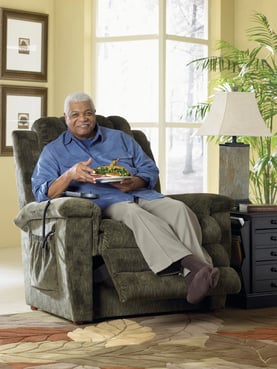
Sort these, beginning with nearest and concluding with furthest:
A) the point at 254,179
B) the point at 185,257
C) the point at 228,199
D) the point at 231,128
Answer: the point at 185,257, the point at 228,199, the point at 231,128, the point at 254,179

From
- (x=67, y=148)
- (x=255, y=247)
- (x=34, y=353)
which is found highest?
(x=67, y=148)

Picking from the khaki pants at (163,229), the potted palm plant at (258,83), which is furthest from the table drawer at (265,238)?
the potted palm plant at (258,83)

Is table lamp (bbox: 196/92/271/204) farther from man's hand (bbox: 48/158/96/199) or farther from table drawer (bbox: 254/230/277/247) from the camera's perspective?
man's hand (bbox: 48/158/96/199)

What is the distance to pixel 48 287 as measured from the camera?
161 inches

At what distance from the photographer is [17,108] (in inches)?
277

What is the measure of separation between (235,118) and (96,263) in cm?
123

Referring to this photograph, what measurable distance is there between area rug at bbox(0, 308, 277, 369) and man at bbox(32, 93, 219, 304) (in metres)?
0.24

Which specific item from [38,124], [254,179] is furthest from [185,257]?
[254,179]

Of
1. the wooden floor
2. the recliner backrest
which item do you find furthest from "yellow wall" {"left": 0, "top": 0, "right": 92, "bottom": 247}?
the recliner backrest

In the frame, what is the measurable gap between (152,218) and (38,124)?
93 cm

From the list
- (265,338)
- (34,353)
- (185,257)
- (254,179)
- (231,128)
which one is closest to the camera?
(34,353)

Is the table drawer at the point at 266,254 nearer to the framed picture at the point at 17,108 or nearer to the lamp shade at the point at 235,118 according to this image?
the lamp shade at the point at 235,118

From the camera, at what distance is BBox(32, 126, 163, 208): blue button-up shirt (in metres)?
4.27

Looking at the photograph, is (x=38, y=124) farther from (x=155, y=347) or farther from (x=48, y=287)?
(x=155, y=347)
